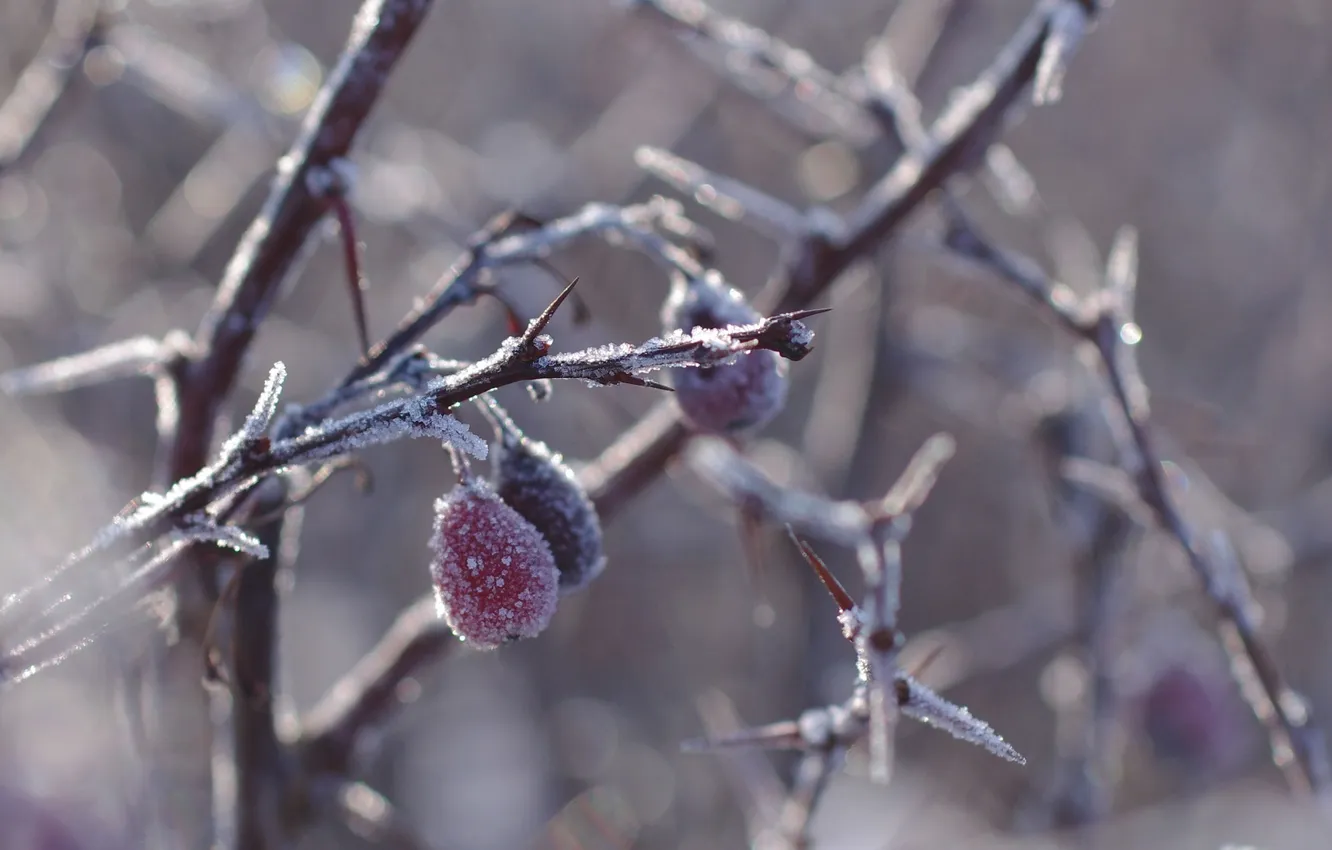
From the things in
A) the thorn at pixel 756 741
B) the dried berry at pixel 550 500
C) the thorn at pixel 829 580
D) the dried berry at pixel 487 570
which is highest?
the thorn at pixel 829 580

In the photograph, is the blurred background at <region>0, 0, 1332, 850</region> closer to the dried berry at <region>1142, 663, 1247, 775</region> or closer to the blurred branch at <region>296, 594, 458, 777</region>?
the dried berry at <region>1142, 663, 1247, 775</region>

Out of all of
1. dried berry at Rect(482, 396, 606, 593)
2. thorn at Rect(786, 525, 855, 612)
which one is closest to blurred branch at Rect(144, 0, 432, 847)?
dried berry at Rect(482, 396, 606, 593)

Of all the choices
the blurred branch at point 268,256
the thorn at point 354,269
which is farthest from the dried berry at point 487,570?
the blurred branch at point 268,256

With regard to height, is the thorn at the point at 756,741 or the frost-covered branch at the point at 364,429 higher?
the frost-covered branch at the point at 364,429

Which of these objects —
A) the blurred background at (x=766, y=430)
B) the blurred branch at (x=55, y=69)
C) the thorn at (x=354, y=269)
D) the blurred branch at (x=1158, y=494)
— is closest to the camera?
the thorn at (x=354, y=269)

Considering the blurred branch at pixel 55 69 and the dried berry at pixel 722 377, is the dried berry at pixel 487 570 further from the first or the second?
the blurred branch at pixel 55 69

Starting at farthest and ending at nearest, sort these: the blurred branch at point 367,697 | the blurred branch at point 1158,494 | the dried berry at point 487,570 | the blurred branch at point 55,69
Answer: the blurred branch at point 55,69, the blurred branch at point 367,697, the blurred branch at point 1158,494, the dried berry at point 487,570

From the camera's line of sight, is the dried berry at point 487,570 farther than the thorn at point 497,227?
No
